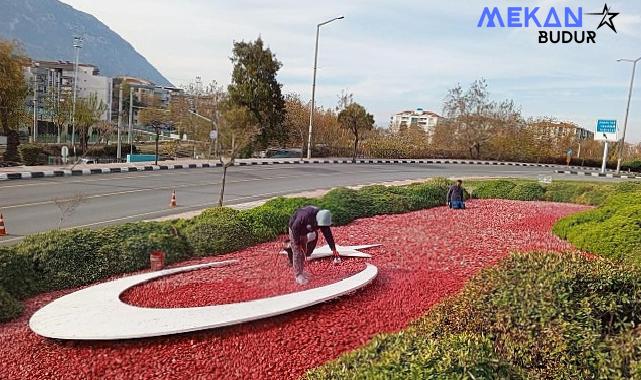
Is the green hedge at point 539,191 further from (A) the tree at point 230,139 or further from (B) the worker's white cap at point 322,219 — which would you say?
(B) the worker's white cap at point 322,219

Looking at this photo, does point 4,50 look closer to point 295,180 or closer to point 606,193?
point 295,180

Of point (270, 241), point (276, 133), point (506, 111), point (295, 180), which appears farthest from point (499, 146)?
point (270, 241)

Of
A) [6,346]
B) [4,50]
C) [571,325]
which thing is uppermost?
[4,50]

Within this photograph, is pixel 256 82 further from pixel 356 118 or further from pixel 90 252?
pixel 90 252

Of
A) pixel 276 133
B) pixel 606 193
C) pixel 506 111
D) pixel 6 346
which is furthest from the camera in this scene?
pixel 506 111

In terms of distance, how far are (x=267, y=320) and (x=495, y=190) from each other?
14273mm

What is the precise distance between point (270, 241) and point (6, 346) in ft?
16.3

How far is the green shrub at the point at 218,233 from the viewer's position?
330 inches

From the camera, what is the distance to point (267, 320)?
5500mm

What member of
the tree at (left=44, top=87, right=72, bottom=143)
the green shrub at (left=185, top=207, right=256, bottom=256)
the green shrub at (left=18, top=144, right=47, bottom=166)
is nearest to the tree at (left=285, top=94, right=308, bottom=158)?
the tree at (left=44, top=87, right=72, bottom=143)

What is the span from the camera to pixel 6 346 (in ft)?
16.4

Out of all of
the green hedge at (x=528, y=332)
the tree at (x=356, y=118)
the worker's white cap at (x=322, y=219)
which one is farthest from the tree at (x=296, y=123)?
the green hedge at (x=528, y=332)

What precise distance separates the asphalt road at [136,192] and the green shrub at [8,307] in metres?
4.19

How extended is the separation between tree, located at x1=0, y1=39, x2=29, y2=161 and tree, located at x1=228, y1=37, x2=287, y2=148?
41.6 feet
